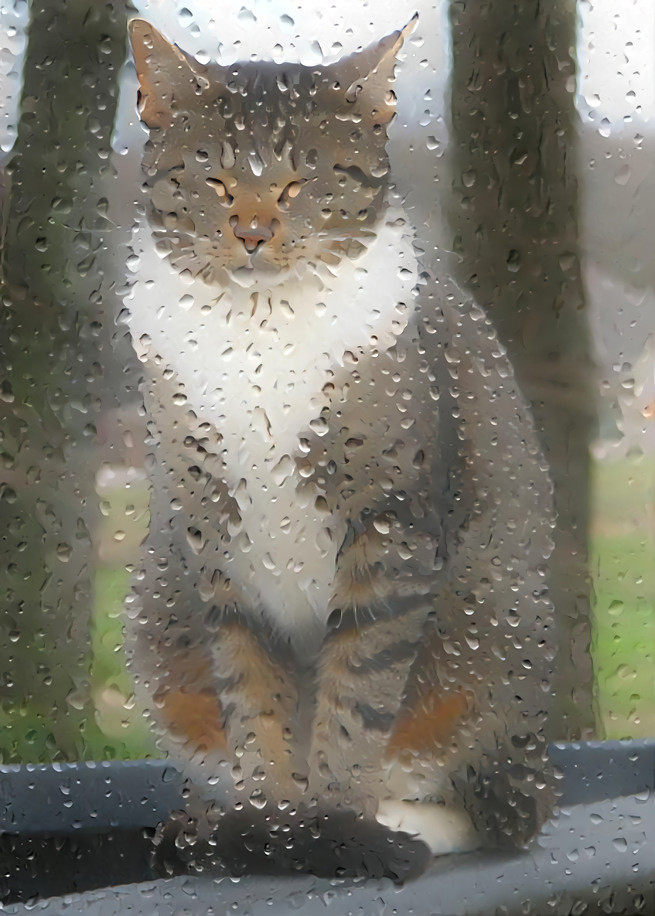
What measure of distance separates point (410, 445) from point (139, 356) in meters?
0.33

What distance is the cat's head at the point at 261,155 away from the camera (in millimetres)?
917

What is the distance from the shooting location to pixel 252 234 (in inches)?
37.9

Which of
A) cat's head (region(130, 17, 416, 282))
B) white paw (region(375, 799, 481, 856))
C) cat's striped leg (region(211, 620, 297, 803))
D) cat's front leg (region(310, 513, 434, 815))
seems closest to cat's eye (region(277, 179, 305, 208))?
cat's head (region(130, 17, 416, 282))

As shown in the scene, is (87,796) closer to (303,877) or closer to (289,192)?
(303,877)

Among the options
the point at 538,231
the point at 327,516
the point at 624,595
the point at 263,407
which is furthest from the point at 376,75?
the point at 624,595

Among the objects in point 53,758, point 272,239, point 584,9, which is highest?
point 584,9

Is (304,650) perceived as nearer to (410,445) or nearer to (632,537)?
(410,445)

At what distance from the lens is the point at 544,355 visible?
93 centimetres

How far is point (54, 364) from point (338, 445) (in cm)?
34

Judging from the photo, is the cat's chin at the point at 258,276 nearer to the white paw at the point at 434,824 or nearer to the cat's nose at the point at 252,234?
the cat's nose at the point at 252,234

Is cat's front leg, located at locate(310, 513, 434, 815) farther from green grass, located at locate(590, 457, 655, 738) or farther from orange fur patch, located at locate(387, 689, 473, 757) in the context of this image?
green grass, located at locate(590, 457, 655, 738)

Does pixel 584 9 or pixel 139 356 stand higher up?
pixel 584 9

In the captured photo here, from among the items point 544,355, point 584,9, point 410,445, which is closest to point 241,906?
point 410,445

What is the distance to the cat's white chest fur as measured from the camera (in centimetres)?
92
